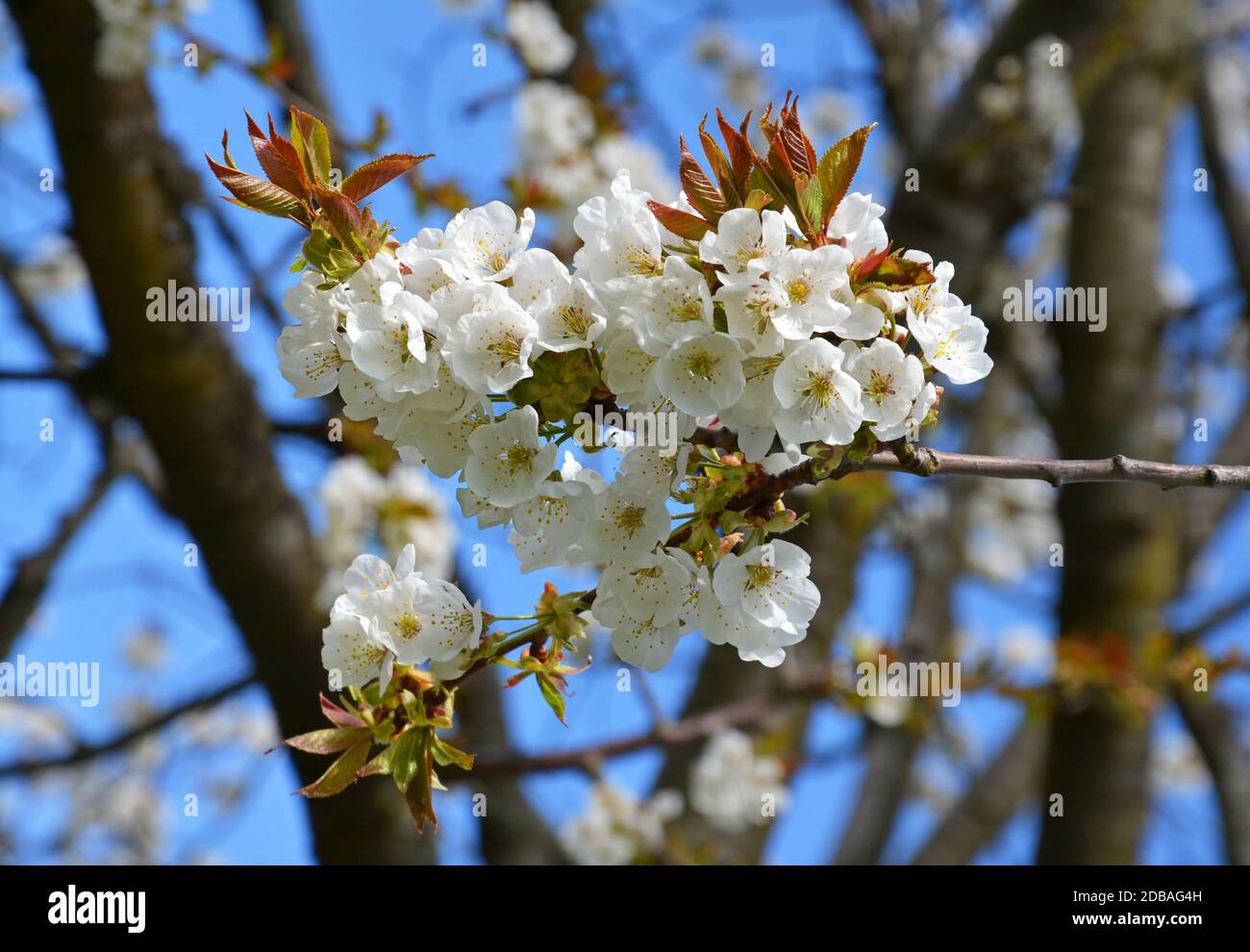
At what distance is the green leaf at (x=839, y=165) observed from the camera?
0.81m

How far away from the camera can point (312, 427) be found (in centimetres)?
286

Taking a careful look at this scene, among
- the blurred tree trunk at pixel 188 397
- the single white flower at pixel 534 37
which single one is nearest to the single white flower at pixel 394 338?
the blurred tree trunk at pixel 188 397

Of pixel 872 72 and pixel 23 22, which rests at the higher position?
pixel 872 72

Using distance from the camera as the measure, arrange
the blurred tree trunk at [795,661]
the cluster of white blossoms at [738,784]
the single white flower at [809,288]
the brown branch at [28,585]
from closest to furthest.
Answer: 1. the single white flower at [809,288]
2. the brown branch at [28,585]
3. the cluster of white blossoms at [738,784]
4. the blurred tree trunk at [795,661]

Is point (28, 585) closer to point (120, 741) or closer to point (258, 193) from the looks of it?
point (120, 741)

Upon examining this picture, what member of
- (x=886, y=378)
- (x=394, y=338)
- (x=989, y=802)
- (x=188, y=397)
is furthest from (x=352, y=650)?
(x=989, y=802)

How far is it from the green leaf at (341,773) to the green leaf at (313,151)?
0.46 metres

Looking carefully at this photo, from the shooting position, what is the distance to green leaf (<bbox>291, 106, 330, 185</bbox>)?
87 cm

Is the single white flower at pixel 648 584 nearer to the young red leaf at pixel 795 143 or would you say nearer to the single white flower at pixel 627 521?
the single white flower at pixel 627 521

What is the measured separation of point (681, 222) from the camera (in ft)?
2.69

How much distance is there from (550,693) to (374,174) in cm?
44

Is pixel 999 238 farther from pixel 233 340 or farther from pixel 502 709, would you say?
pixel 233 340
